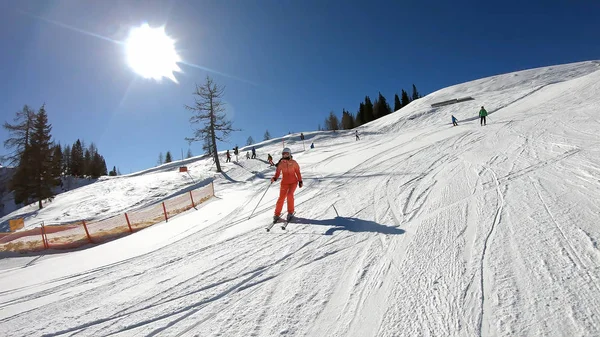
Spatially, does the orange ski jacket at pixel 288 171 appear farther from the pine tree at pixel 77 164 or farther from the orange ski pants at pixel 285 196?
the pine tree at pixel 77 164

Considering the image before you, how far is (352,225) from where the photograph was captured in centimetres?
483

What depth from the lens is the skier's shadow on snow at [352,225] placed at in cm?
434

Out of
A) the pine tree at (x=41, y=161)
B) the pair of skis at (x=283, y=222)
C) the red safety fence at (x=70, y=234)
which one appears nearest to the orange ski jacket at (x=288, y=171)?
the pair of skis at (x=283, y=222)

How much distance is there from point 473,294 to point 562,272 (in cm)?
93

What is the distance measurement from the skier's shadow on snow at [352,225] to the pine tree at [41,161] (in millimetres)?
32996

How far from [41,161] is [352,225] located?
38097mm

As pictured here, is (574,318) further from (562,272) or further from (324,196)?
(324,196)

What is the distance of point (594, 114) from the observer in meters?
11.8

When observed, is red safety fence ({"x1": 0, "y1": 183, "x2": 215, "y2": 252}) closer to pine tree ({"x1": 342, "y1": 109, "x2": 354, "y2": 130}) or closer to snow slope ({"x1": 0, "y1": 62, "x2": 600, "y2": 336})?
snow slope ({"x1": 0, "y1": 62, "x2": 600, "y2": 336})

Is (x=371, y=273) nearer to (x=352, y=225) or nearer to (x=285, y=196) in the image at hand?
(x=352, y=225)

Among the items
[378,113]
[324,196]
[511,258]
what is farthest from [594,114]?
[378,113]

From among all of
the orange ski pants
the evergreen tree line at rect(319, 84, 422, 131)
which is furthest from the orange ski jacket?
the evergreen tree line at rect(319, 84, 422, 131)

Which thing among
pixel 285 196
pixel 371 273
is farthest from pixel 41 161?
pixel 371 273

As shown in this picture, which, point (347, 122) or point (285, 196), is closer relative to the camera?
point (285, 196)
